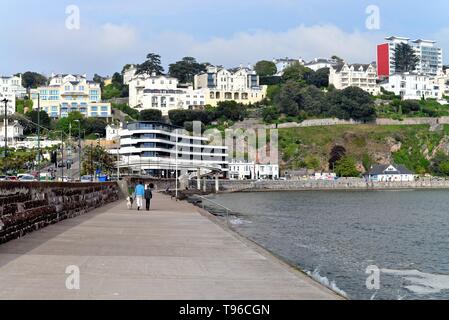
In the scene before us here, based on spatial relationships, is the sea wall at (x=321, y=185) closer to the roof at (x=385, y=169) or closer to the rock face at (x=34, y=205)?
the roof at (x=385, y=169)

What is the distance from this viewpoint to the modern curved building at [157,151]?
160750 mm

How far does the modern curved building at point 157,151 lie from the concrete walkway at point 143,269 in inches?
5242

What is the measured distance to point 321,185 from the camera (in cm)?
17575

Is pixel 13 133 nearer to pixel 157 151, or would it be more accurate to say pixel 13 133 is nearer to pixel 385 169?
pixel 157 151

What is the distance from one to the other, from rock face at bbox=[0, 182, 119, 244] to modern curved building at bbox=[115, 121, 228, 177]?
122 metres

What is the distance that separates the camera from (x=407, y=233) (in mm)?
43125

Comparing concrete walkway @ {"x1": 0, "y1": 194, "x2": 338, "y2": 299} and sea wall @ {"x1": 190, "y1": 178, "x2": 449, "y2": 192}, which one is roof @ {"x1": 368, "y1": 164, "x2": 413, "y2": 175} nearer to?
sea wall @ {"x1": 190, "y1": 178, "x2": 449, "y2": 192}

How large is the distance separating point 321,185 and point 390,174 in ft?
90.2

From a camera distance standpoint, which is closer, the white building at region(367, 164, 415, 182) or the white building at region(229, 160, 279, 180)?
the white building at region(367, 164, 415, 182)

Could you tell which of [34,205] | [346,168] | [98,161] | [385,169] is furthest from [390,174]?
[34,205]

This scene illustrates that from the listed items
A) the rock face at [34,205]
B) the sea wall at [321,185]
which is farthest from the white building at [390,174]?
the rock face at [34,205]

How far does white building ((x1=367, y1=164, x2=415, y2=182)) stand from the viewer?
625 ft

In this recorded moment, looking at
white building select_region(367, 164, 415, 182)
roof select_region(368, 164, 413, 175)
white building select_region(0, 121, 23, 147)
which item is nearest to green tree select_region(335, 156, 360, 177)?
white building select_region(367, 164, 415, 182)
